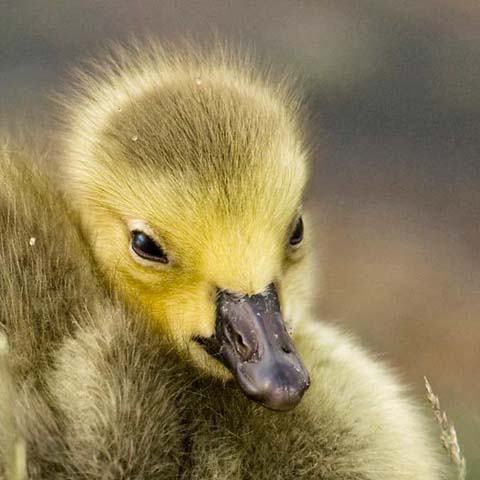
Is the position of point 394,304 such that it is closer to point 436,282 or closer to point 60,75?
point 436,282

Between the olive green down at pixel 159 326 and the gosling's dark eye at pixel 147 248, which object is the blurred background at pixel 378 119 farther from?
the gosling's dark eye at pixel 147 248

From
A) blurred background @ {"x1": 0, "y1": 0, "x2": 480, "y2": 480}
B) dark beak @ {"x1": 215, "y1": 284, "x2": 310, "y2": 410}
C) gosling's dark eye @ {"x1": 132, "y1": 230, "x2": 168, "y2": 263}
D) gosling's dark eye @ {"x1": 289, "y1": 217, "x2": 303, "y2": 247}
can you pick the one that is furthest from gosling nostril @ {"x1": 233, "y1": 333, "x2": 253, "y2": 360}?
blurred background @ {"x1": 0, "y1": 0, "x2": 480, "y2": 480}

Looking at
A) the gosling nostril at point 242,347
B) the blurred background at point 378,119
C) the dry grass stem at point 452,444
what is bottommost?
the blurred background at point 378,119

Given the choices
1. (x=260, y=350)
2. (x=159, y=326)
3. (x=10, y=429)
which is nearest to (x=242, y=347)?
(x=260, y=350)

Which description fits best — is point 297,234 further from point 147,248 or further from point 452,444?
point 452,444

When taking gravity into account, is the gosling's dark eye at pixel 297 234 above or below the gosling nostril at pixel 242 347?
above

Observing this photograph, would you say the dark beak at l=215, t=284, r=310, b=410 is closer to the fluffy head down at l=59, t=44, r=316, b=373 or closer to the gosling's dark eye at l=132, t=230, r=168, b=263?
the fluffy head down at l=59, t=44, r=316, b=373

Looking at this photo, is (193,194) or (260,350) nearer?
(260,350)

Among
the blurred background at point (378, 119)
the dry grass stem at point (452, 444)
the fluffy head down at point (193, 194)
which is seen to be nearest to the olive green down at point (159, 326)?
the fluffy head down at point (193, 194)
